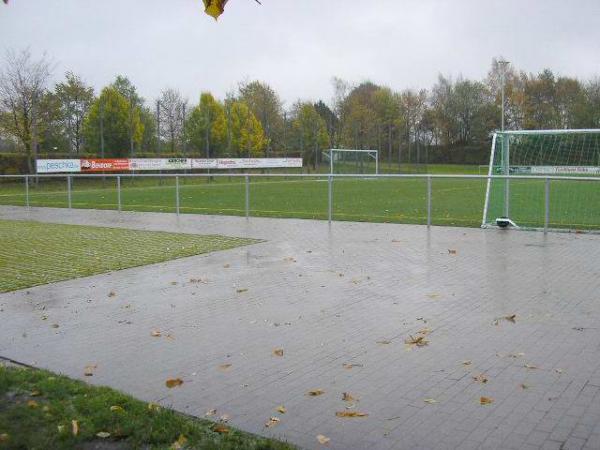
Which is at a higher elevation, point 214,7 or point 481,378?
point 214,7

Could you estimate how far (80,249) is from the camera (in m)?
11.2

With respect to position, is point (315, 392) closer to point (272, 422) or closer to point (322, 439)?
point (272, 422)

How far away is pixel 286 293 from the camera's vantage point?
7492 mm

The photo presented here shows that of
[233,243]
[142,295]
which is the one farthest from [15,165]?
[142,295]

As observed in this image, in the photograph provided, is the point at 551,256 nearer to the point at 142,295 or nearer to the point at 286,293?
the point at 286,293

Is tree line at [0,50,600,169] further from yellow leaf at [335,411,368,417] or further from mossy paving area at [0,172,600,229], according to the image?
yellow leaf at [335,411,368,417]

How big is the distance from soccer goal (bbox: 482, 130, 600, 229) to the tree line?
22.3 m

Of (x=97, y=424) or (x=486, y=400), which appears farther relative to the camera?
(x=486, y=400)

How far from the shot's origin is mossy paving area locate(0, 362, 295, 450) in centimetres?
348

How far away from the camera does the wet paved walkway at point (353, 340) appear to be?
3824 millimetres

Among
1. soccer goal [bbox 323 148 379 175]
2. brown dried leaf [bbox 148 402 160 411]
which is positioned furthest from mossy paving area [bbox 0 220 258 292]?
soccer goal [bbox 323 148 379 175]

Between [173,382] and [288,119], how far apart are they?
5853 centimetres

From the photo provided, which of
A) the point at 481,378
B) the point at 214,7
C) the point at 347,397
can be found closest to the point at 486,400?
the point at 481,378

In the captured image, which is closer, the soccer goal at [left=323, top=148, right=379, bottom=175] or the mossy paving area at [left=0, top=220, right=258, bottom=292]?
the mossy paving area at [left=0, top=220, right=258, bottom=292]
